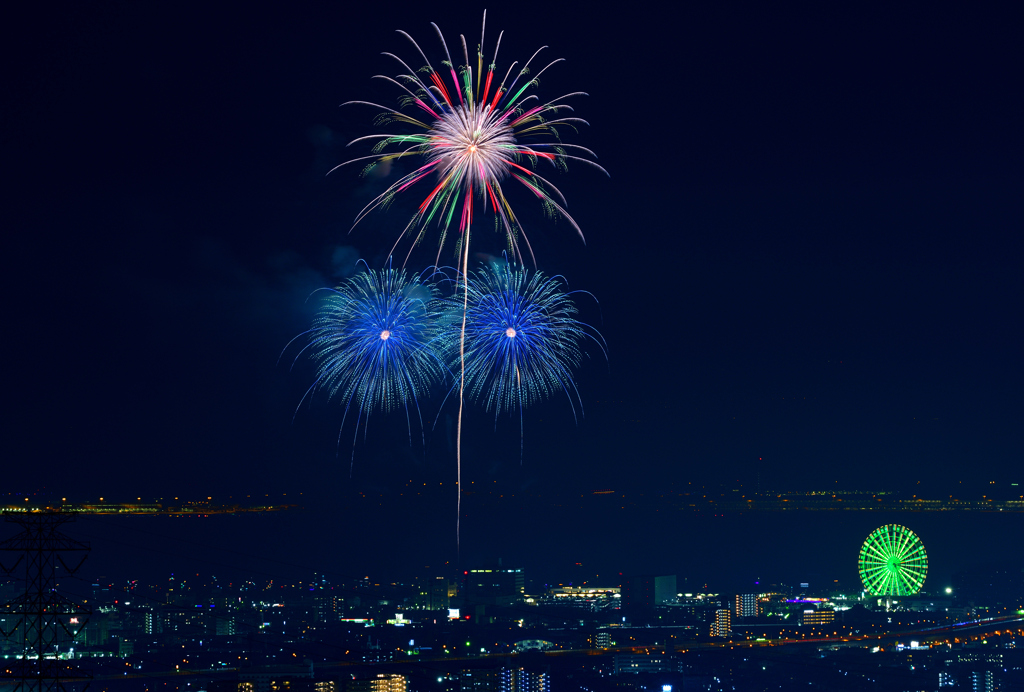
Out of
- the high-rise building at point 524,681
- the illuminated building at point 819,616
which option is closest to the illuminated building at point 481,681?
the high-rise building at point 524,681

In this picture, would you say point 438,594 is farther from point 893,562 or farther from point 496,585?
point 893,562

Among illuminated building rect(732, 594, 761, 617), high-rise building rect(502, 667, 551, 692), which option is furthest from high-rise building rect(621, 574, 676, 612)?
high-rise building rect(502, 667, 551, 692)

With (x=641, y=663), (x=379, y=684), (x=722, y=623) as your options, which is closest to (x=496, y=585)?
(x=722, y=623)

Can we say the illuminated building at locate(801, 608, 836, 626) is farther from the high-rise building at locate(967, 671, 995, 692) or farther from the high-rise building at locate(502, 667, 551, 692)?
the high-rise building at locate(502, 667, 551, 692)

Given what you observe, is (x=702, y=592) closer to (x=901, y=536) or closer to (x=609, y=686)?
(x=901, y=536)

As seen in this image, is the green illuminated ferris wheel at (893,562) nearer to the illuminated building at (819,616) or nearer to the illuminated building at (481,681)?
the illuminated building at (819,616)

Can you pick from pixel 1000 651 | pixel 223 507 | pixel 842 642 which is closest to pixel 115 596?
pixel 223 507
